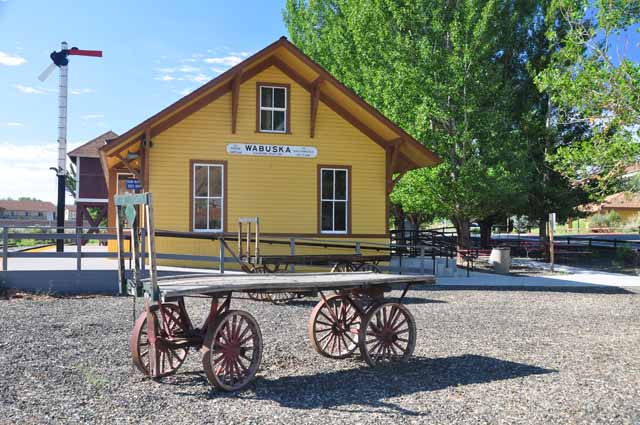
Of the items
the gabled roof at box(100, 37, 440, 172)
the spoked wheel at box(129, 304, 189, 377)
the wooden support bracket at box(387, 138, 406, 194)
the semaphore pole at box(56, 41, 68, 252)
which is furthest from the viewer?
the semaphore pole at box(56, 41, 68, 252)

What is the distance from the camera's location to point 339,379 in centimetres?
636

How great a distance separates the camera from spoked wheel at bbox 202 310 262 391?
5688 mm

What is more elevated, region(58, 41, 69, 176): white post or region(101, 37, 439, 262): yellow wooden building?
region(58, 41, 69, 176): white post

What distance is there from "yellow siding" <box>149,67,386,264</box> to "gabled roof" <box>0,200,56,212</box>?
106 m

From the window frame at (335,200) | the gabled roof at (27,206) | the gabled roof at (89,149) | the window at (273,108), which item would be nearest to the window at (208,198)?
the window at (273,108)

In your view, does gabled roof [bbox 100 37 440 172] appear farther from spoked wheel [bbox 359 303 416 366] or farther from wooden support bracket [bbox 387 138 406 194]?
spoked wheel [bbox 359 303 416 366]

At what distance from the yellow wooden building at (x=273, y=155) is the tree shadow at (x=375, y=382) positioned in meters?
9.79

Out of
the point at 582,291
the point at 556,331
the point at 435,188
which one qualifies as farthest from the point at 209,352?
the point at 435,188

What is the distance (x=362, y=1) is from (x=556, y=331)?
20.8m

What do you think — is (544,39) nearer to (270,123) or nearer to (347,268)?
(270,123)

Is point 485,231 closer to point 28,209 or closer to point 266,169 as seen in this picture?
point 266,169

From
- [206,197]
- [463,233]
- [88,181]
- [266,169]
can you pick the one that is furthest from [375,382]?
[88,181]

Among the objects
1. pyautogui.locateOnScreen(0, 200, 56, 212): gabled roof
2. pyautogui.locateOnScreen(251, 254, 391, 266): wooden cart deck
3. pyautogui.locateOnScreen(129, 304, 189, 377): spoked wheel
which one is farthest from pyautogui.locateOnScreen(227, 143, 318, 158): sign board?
pyautogui.locateOnScreen(0, 200, 56, 212): gabled roof

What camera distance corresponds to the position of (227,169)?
16250 mm
